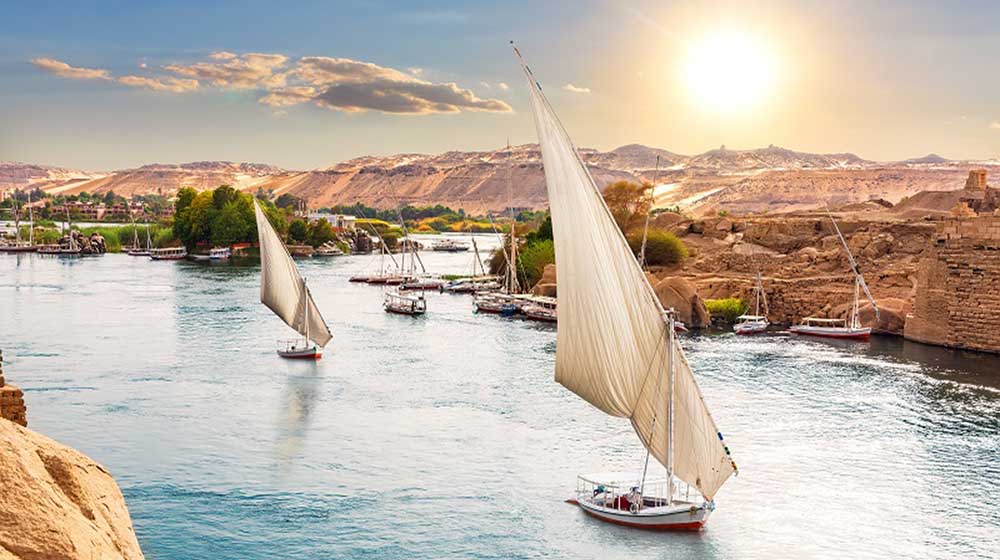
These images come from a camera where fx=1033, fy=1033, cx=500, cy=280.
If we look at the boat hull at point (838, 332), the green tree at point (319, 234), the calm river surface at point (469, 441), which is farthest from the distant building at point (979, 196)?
the green tree at point (319, 234)

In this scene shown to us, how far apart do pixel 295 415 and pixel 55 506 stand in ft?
64.0

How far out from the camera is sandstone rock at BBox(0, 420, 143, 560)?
14.1ft

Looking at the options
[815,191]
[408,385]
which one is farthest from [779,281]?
[815,191]

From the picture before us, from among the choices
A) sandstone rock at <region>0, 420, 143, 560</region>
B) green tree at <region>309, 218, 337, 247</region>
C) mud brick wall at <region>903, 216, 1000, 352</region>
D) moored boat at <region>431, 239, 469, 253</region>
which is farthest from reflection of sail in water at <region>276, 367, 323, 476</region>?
moored boat at <region>431, 239, 469, 253</region>

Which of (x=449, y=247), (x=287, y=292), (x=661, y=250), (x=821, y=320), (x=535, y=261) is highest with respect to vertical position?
(x=661, y=250)

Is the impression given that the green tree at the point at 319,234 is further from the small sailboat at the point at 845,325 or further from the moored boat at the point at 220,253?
the small sailboat at the point at 845,325

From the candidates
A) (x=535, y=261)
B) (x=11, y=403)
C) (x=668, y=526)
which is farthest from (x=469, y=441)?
(x=535, y=261)

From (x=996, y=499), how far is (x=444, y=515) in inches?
368

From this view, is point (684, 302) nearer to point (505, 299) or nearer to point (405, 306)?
point (505, 299)

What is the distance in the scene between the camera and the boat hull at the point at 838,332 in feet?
121

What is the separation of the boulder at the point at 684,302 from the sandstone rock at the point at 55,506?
35.8 metres

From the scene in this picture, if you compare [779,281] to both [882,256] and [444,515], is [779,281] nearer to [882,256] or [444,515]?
[882,256]

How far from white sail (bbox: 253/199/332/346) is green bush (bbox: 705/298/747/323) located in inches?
675

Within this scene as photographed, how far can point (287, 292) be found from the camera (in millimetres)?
32750
